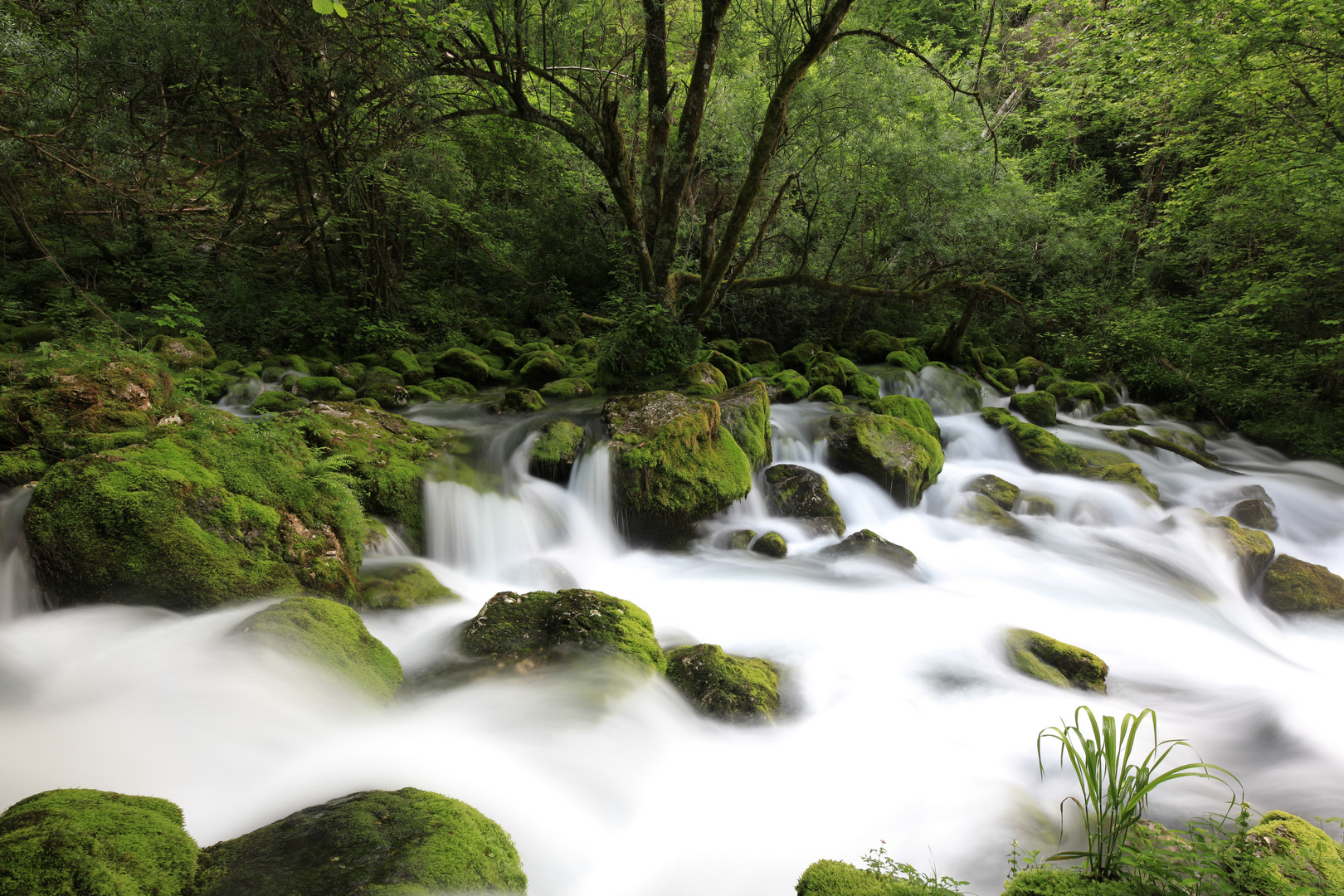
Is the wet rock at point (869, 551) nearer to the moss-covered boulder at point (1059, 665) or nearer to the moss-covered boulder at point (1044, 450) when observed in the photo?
the moss-covered boulder at point (1059, 665)

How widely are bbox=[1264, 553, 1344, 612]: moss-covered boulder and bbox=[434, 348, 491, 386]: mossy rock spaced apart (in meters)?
11.5

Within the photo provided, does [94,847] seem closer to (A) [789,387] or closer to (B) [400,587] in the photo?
(B) [400,587]

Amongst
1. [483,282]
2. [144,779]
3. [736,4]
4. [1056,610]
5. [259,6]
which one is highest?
[736,4]

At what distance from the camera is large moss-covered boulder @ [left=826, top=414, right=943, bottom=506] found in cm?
843

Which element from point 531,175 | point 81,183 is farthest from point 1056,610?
point 531,175

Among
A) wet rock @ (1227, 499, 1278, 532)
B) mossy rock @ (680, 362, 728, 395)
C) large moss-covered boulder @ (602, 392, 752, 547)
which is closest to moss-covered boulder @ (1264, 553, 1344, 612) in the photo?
wet rock @ (1227, 499, 1278, 532)

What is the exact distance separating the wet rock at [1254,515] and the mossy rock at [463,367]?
1219cm

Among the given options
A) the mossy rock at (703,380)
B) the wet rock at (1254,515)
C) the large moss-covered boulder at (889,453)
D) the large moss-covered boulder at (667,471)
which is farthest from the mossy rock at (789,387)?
the wet rock at (1254,515)

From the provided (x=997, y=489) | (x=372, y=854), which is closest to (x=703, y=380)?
(x=997, y=489)

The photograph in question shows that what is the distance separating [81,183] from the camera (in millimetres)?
6488

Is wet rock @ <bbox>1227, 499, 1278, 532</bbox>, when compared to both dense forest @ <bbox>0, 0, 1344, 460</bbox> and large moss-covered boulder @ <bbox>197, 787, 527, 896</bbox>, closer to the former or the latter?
dense forest @ <bbox>0, 0, 1344, 460</bbox>

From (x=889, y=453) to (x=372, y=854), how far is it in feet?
25.7

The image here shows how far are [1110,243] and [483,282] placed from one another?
16.4 metres

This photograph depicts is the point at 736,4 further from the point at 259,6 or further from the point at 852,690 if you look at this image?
the point at 852,690
